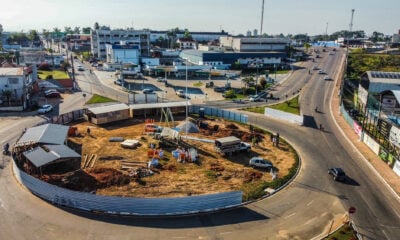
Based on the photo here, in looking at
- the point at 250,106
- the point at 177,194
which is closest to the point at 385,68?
the point at 250,106

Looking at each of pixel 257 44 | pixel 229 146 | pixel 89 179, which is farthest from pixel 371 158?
pixel 257 44

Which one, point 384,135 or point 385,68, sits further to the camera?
point 385,68

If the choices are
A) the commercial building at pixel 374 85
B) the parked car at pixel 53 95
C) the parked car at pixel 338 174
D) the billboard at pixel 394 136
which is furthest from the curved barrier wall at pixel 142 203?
the parked car at pixel 53 95

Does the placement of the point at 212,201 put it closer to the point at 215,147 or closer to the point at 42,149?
the point at 215,147

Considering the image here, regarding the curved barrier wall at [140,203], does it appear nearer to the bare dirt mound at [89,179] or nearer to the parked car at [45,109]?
the bare dirt mound at [89,179]

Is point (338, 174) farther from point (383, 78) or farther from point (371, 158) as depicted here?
point (383, 78)

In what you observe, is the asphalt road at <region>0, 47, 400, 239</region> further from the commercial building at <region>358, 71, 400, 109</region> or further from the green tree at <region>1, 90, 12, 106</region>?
the commercial building at <region>358, 71, 400, 109</region>
